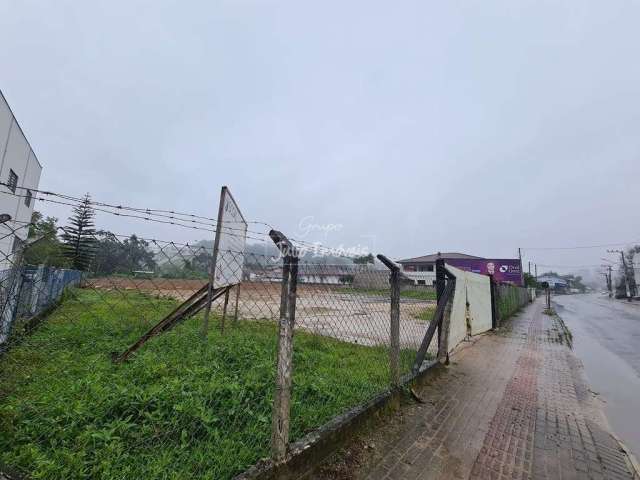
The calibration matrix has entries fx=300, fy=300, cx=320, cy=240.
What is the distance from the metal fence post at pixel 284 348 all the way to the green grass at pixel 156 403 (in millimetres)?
220

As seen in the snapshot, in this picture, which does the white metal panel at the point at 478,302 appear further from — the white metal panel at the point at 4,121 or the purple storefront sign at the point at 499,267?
the purple storefront sign at the point at 499,267

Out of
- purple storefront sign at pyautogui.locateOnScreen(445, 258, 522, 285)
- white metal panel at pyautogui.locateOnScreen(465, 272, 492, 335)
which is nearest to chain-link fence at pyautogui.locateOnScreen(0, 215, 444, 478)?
white metal panel at pyautogui.locateOnScreen(465, 272, 492, 335)

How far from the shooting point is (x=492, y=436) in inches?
115

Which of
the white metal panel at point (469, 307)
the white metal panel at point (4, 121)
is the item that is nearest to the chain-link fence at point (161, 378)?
the white metal panel at point (469, 307)

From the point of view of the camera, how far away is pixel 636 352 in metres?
7.33

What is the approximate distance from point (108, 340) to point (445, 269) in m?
5.59

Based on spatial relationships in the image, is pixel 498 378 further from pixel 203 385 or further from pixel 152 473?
pixel 152 473

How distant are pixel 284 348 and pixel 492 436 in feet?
7.99

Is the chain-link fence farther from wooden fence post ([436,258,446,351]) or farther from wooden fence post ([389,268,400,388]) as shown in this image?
wooden fence post ([436,258,446,351])

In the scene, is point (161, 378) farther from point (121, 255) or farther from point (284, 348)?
point (284, 348)

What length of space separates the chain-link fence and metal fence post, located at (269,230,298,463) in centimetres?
6

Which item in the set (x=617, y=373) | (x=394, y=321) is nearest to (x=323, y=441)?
(x=394, y=321)

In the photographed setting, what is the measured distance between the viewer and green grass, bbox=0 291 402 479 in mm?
1963

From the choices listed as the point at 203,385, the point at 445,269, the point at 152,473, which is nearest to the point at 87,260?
the point at 203,385
